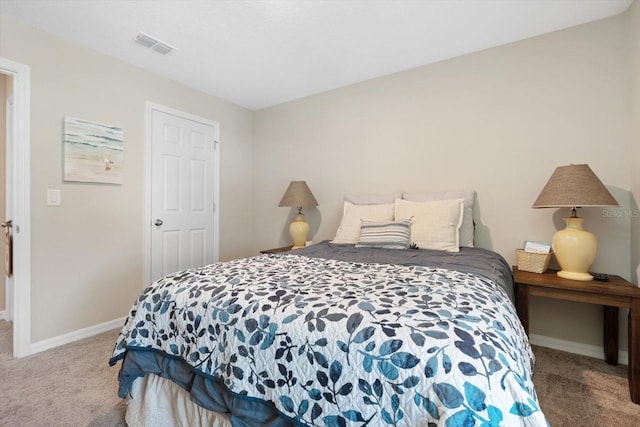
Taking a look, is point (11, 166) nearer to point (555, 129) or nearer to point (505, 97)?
point (505, 97)

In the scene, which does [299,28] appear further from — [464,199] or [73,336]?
[73,336]

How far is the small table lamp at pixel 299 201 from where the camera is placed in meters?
3.16

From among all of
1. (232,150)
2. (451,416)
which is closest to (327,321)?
(451,416)

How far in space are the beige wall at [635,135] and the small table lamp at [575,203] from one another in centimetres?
31

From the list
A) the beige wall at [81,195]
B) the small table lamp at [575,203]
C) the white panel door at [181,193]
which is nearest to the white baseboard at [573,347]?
the small table lamp at [575,203]

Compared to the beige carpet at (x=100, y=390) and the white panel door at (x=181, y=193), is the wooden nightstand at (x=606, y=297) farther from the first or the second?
the white panel door at (x=181, y=193)

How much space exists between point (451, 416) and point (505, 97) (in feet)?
8.35

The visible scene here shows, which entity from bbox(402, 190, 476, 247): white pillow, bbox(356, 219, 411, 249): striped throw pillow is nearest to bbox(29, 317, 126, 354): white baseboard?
bbox(356, 219, 411, 249): striped throw pillow

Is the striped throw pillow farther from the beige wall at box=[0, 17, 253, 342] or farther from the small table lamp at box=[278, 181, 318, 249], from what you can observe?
the beige wall at box=[0, 17, 253, 342]

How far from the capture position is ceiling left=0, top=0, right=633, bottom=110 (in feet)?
6.50

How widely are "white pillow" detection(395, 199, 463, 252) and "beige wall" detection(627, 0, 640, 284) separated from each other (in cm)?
104

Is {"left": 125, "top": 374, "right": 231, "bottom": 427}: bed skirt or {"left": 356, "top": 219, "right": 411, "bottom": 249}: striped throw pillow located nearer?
{"left": 125, "top": 374, "right": 231, "bottom": 427}: bed skirt

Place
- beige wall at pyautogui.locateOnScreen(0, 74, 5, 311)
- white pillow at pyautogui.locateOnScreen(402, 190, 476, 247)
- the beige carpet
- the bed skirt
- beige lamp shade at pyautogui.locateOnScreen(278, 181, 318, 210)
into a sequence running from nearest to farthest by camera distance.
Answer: the bed skirt, the beige carpet, white pillow at pyautogui.locateOnScreen(402, 190, 476, 247), beige wall at pyautogui.locateOnScreen(0, 74, 5, 311), beige lamp shade at pyautogui.locateOnScreen(278, 181, 318, 210)

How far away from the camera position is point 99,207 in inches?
101
